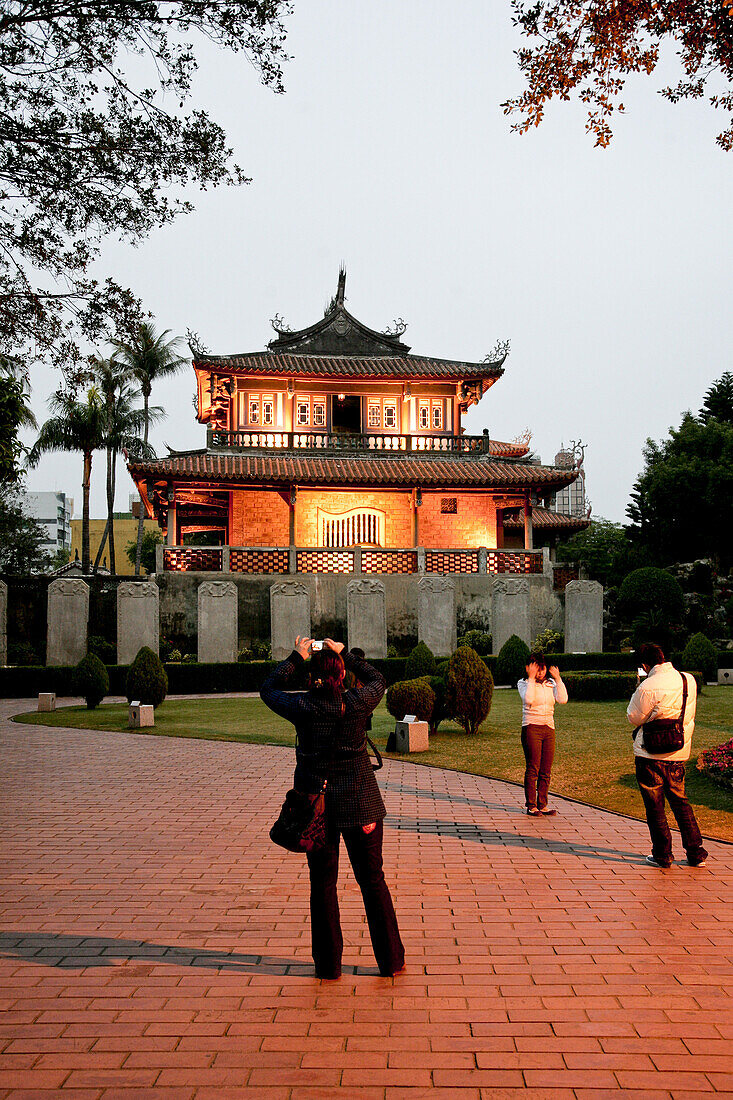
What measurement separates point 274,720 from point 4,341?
9.23 m

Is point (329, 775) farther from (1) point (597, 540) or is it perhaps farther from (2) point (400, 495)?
(1) point (597, 540)

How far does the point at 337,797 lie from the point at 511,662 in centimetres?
1963

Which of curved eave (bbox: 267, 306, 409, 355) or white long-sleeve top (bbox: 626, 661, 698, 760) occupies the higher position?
curved eave (bbox: 267, 306, 409, 355)

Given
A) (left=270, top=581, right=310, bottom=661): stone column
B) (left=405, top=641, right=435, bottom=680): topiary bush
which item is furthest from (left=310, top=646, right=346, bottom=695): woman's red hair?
(left=270, top=581, right=310, bottom=661): stone column

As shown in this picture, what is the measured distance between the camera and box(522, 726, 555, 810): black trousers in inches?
342

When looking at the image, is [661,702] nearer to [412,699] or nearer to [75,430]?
[412,699]

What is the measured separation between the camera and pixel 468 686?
1425 centimetres

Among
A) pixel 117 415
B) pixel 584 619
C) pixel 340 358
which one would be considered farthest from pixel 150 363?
pixel 584 619

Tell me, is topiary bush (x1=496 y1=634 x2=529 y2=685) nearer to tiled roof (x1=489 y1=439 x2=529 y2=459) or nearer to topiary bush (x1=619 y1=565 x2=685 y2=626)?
topiary bush (x1=619 y1=565 x2=685 y2=626)

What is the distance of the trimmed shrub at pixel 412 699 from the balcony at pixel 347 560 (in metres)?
15.3

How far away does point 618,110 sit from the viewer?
900 cm

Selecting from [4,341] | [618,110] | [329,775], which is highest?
[618,110]

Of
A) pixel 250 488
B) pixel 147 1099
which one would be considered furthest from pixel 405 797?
pixel 250 488

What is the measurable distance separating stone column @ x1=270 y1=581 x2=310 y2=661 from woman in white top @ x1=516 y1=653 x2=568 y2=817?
19.0 metres
